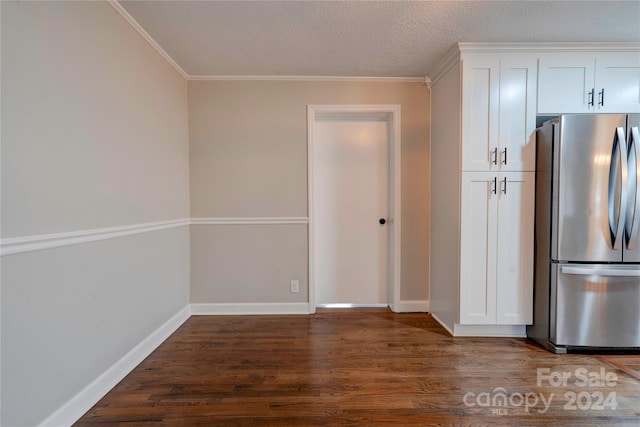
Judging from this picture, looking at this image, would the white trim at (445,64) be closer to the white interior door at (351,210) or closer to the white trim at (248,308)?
the white interior door at (351,210)

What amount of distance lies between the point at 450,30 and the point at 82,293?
286cm

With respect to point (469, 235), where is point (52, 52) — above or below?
above

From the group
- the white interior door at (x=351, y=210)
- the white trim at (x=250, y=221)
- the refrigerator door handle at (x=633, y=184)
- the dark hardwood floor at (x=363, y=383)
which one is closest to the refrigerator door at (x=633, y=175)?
the refrigerator door handle at (x=633, y=184)

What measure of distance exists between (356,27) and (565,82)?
5.57ft

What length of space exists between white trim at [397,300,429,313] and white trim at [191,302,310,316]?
3.13 feet

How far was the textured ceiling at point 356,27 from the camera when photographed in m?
1.77

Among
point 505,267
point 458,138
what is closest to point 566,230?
point 505,267

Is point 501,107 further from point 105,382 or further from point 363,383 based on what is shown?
point 105,382

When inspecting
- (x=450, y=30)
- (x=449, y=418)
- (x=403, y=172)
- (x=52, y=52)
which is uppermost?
(x=450, y=30)

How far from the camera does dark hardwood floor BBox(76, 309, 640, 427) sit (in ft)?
4.80

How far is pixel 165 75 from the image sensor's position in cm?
235

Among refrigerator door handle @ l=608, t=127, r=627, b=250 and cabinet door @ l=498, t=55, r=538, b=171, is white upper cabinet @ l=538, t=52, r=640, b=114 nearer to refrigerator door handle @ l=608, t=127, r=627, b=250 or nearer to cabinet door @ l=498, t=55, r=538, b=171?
cabinet door @ l=498, t=55, r=538, b=171

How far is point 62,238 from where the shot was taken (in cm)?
136

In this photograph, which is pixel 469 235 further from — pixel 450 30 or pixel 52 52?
pixel 52 52
